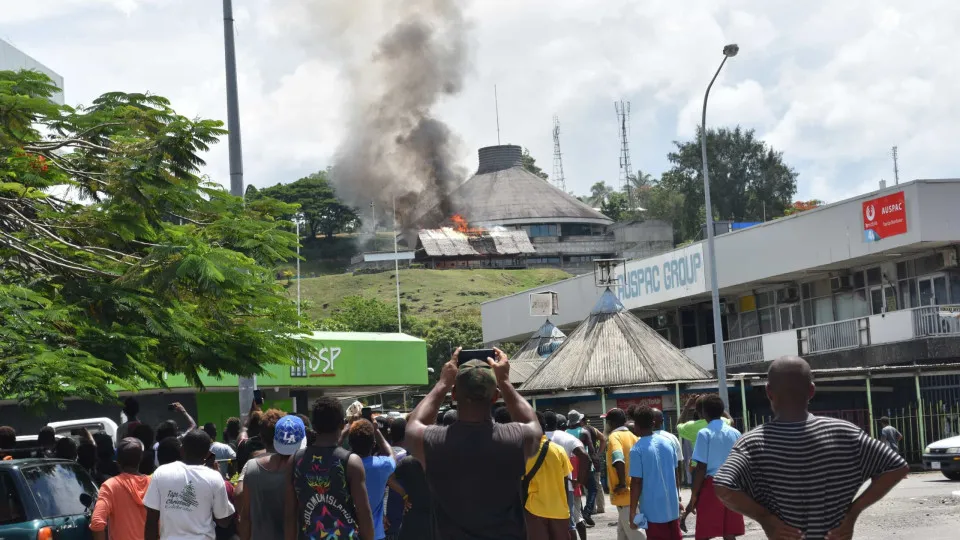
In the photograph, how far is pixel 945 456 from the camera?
2420cm

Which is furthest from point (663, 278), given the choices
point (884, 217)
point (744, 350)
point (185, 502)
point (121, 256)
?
point (185, 502)

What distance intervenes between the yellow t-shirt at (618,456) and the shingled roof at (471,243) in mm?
110700

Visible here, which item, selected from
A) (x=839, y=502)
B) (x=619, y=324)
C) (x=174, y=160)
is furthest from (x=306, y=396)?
(x=839, y=502)

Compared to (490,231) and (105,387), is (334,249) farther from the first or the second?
(105,387)

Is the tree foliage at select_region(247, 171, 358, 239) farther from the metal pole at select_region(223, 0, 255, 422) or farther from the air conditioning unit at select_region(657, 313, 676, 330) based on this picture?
the metal pole at select_region(223, 0, 255, 422)

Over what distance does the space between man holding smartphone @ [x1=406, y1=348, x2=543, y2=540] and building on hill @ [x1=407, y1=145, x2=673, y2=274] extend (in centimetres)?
11327

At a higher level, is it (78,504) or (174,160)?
(174,160)

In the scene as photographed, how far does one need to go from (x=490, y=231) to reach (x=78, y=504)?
119m

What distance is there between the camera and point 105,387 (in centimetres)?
1212

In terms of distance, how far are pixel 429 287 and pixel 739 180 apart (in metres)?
28.5

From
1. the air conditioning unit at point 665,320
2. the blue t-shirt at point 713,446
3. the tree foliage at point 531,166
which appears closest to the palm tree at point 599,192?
the tree foliage at point 531,166

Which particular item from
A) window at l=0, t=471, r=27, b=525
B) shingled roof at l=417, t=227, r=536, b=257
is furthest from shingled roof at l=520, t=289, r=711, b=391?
shingled roof at l=417, t=227, r=536, b=257

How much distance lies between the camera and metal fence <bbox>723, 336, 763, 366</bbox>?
40500 mm

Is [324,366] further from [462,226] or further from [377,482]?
[462,226]
